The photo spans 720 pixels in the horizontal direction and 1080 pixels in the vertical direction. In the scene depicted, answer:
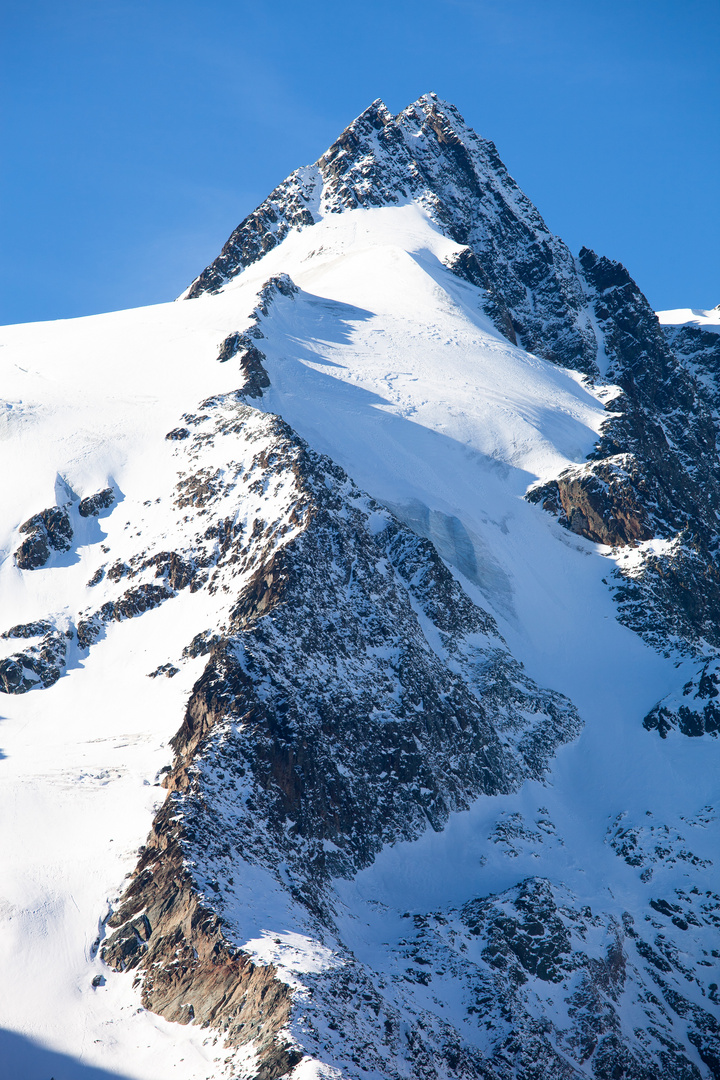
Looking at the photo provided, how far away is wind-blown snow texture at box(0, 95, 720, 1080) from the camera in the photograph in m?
46.1

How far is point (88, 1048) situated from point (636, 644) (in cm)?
5803

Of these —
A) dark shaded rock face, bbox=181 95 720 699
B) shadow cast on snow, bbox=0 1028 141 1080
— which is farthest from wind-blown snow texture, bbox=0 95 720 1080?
dark shaded rock face, bbox=181 95 720 699

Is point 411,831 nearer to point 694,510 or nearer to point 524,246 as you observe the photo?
point 694,510

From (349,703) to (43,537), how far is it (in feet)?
113

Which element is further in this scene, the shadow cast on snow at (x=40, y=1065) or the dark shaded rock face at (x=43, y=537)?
the dark shaded rock face at (x=43, y=537)

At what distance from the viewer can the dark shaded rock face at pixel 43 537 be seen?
79.9m

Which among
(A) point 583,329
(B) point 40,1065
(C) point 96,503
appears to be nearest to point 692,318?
(A) point 583,329

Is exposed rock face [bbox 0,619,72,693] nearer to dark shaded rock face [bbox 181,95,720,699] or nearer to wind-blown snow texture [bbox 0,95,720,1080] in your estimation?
wind-blown snow texture [bbox 0,95,720,1080]

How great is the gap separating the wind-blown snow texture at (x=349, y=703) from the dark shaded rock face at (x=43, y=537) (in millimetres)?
300

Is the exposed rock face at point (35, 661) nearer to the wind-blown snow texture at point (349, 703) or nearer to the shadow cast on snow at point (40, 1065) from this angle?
the wind-blown snow texture at point (349, 703)

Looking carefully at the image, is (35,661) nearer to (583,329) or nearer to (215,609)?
(215,609)

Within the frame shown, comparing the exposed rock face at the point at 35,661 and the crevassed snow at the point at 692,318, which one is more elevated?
the crevassed snow at the point at 692,318

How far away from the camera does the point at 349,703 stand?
201 ft

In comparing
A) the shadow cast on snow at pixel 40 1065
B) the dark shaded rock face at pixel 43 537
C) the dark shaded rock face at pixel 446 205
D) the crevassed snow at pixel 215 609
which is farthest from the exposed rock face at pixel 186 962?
the dark shaded rock face at pixel 446 205
